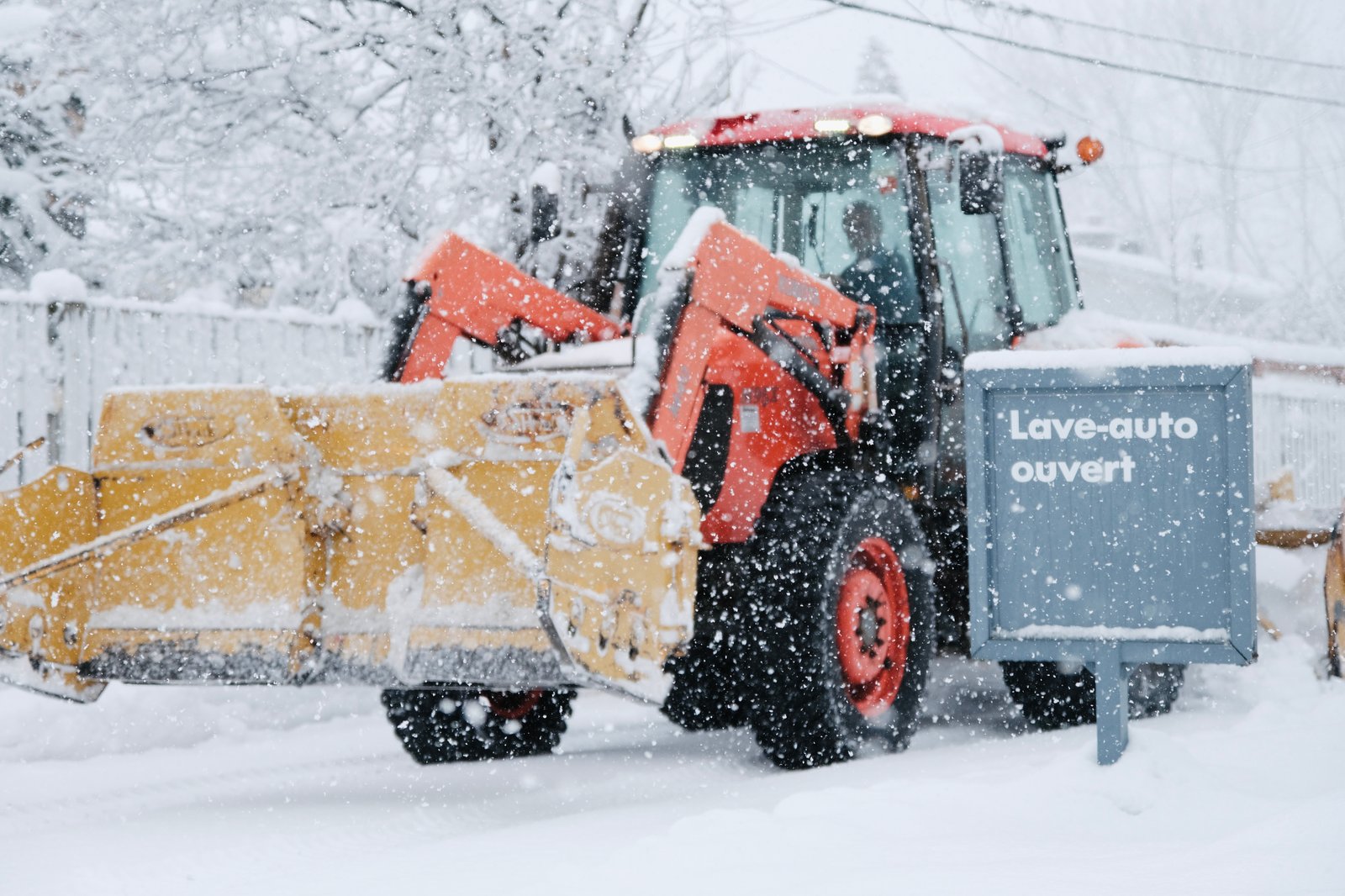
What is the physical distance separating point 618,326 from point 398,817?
2.61 meters

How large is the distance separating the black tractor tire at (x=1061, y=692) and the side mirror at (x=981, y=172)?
2.07 metres

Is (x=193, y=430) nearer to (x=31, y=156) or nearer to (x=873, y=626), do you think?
(x=873, y=626)

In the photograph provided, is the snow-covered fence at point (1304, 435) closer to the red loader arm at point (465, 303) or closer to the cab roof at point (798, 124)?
the cab roof at point (798, 124)

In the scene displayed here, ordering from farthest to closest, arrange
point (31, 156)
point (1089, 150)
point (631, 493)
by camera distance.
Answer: point (31, 156)
point (1089, 150)
point (631, 493)

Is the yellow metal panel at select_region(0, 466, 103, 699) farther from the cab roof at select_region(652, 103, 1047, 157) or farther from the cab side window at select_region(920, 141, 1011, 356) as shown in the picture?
the cab side window at select_region(920, 141, 1011, 356)

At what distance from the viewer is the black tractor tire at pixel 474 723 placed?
22.0 ft

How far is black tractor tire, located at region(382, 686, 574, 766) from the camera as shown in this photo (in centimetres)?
671

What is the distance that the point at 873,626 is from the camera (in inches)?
250

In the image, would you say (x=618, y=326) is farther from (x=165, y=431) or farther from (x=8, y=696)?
(x=8, y=696)

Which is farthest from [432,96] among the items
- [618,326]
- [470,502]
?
[470,502]

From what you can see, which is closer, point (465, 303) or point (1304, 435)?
point (465, 303)

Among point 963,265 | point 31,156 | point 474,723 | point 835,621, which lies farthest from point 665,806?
point 31,156

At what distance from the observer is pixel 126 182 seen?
11773mm

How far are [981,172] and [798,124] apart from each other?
92 cm
